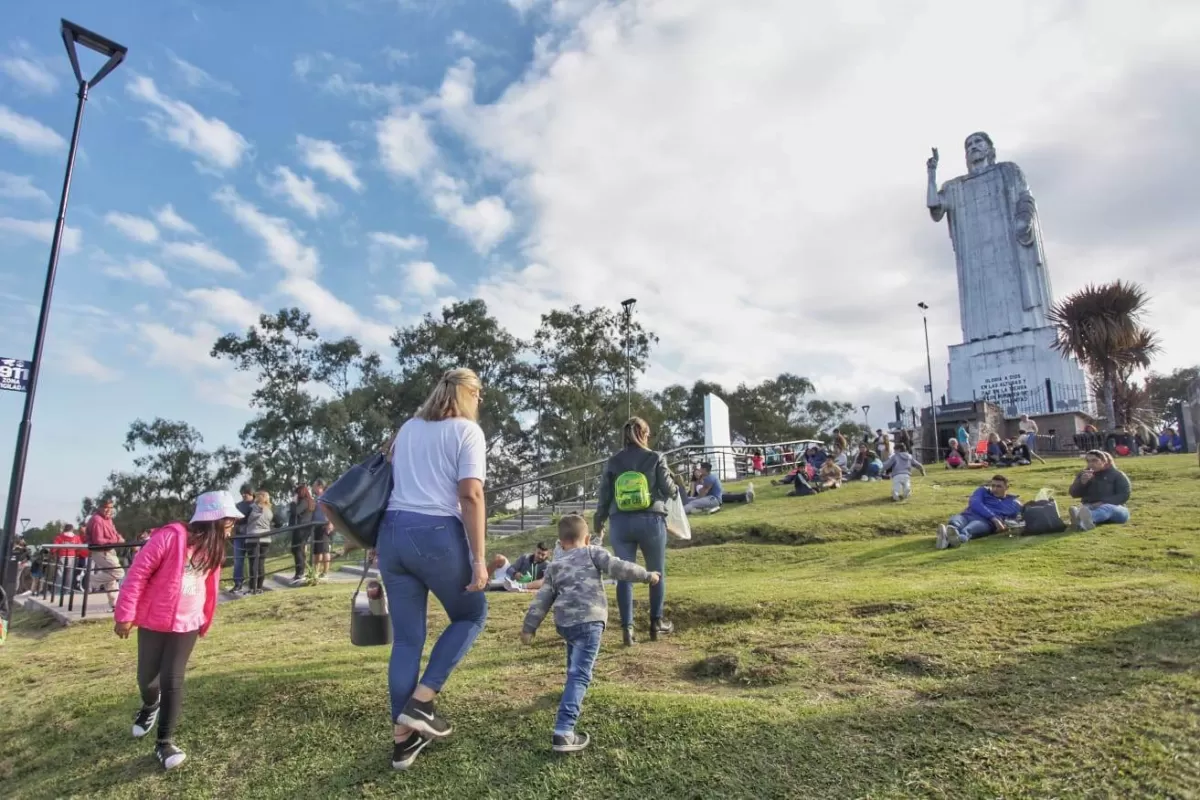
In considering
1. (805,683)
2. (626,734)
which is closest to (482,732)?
(626,734)

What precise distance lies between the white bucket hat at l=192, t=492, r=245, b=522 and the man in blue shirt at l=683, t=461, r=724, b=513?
1144 centimetres

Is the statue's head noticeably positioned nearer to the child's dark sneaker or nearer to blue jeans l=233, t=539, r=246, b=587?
blue jeans l=233, t=539, r=246, b=587

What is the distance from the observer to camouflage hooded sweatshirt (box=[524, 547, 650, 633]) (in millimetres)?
3705

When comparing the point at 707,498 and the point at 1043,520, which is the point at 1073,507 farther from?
the point at 707,498

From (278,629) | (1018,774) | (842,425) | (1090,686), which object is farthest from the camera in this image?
(842,425)

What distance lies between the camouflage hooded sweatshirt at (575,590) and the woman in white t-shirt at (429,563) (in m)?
0.54

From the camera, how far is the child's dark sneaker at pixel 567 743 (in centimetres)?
328

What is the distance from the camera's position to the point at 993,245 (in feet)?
126

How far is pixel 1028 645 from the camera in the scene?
4137 millimetres

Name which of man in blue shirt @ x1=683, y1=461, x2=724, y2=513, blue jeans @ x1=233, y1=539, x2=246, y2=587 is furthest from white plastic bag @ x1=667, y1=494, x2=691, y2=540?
man in blue shirt @ x1=683, y1=461, x2=724, y2=513

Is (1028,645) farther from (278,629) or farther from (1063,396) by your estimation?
(1063,396)

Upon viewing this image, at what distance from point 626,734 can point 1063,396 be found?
38127 millimetres

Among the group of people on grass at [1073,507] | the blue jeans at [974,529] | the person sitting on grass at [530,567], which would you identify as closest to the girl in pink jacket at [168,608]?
the person sitting on grass at [530,567]

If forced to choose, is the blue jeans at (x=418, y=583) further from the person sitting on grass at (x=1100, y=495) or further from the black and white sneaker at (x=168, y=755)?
the person sitting on grass at (x=1100, y=495)
